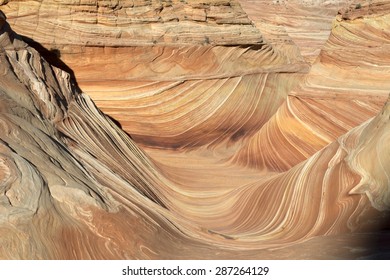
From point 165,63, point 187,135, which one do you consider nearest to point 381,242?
point 187,135

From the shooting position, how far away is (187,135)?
49.3 feet

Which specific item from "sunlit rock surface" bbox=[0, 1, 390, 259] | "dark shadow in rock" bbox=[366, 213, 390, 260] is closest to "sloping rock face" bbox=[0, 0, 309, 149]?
"sunlit rock surface" bbox=[0, 1, 390, 259]

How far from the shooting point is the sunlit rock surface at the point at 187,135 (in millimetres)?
6980

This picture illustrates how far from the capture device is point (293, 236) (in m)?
8.55

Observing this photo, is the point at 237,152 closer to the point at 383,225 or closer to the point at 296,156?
the point at 296,156

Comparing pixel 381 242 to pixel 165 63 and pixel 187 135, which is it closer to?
pixel 187 135

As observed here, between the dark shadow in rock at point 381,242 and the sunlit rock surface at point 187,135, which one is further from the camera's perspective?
the sunlit rock surface at point 187,135

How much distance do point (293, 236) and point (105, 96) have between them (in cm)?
756

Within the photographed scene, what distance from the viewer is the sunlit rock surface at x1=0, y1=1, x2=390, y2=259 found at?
275 inches

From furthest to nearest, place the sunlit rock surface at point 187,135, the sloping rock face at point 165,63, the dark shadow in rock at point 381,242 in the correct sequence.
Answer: the sloping rock face at point 165,63 → the sunlit rock surface at point 187,135 → the dark shadow in rock at point 381,242

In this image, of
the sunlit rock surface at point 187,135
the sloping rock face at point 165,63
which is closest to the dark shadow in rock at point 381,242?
the sunlit rock surface at point 187,135

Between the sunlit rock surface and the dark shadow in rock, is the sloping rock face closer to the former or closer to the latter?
the sunlit rock surface

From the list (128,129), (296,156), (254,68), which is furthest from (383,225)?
(254,68)

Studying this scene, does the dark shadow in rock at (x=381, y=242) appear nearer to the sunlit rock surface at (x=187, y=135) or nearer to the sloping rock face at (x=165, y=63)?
the sunlit rock surface at (x=187, y=135)
